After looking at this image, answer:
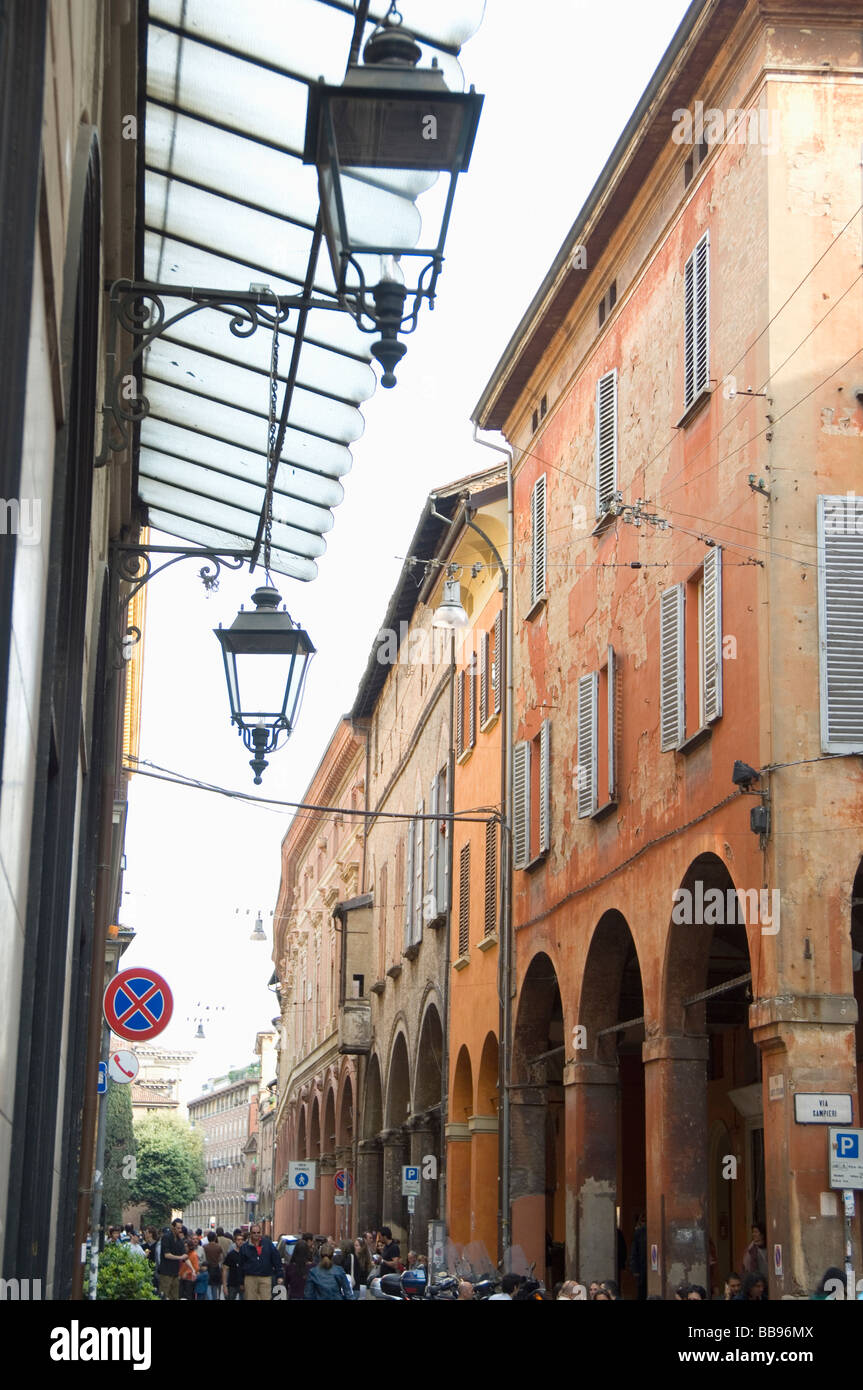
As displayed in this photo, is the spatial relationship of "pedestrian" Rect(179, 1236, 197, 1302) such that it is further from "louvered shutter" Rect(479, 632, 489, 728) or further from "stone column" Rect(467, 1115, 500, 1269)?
"louvered shutter" Rect(479, 632, 489, 728)

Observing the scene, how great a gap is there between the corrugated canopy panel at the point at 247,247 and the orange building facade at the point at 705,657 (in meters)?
5.95

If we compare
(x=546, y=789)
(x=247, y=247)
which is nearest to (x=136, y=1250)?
(x=546, y=789)

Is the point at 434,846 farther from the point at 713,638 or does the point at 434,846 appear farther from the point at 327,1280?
the point at 713,638

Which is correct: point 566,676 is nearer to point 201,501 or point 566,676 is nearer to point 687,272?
point 687,272

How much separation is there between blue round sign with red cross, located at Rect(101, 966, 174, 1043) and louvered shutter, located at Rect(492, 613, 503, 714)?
1477 cm

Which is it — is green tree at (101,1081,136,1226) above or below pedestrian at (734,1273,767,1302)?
above

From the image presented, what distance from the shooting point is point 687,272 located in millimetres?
19156

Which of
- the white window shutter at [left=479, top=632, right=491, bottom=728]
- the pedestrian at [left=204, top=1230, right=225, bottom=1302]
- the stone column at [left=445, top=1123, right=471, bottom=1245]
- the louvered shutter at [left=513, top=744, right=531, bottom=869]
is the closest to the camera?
the louvered shutter at [left=513, top=744, right=531, bottom=869]

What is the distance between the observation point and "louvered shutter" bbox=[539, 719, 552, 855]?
24.4m

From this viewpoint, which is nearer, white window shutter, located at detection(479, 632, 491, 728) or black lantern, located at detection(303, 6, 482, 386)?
black lantern, located at detection(303, 6, 482, 386)

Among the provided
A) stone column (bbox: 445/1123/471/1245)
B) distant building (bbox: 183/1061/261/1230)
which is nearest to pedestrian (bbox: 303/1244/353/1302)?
stone column (bbox: 445/1123/471/1245)

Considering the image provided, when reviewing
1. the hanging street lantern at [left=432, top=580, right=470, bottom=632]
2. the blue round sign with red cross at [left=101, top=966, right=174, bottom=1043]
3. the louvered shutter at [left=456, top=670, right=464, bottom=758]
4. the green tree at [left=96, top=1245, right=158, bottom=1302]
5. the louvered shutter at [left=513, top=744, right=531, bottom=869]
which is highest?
the louvered shutter at [left=456, top=670, right=464, bottom=758]

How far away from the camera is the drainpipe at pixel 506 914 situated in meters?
24.3
